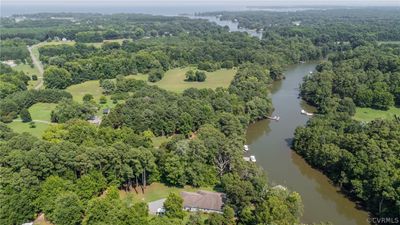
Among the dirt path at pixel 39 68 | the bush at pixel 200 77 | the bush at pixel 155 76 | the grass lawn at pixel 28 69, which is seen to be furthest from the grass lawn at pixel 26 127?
the bush at pixel 200 77

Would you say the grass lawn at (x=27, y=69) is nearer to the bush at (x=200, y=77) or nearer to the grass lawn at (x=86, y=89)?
the grass lawn at (x=86, y=89)

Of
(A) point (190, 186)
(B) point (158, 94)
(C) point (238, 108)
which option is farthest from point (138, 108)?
(A) point (190, 186)

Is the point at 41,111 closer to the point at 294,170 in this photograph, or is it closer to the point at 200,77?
the point at 200,77

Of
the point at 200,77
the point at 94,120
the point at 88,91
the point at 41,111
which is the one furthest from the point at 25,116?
the point at 200,77

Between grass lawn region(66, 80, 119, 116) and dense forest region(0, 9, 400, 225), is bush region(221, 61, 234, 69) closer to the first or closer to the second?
dense forest region(0, 9, 400, 225)

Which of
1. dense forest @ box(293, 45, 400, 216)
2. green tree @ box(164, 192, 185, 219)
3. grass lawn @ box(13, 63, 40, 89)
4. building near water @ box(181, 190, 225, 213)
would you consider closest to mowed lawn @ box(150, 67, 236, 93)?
dense forest @ box(293, 45, 400, 216)
